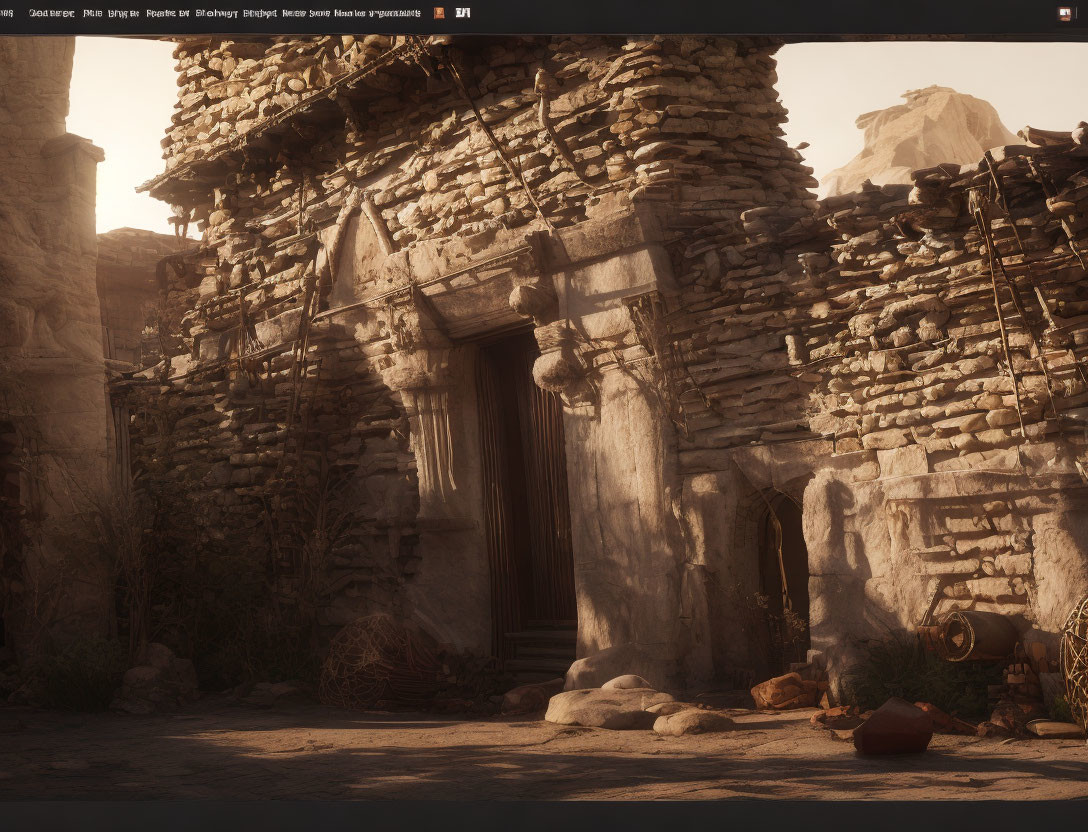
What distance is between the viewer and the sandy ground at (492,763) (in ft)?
13.2

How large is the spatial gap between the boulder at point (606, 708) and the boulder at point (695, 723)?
0.22 metres

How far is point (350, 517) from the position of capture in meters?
7.87

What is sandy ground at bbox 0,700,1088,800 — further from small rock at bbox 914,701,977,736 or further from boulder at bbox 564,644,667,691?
boulder at bbox 564,644,667,691

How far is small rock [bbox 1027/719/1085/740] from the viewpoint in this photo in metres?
4.39

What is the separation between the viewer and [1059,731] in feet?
14.4

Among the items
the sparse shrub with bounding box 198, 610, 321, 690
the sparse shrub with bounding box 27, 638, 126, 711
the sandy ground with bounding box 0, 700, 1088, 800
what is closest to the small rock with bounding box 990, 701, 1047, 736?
the sandy ground with bounding box 0, 700, 1088, 800

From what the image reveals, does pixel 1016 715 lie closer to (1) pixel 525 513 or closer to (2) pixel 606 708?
(2) pixel 606 708

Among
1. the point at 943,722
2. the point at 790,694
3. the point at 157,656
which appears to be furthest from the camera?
the point at 157,656

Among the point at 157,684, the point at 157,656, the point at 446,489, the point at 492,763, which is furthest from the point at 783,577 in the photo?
the point at 157,656

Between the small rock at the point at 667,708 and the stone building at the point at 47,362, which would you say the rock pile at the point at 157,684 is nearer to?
the stone building at the point at 47,362

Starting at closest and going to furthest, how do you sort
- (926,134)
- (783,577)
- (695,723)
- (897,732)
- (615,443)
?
(897,732) < (695,723) < (783,577) < (615,443) < (926,134)

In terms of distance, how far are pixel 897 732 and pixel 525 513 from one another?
347 cm

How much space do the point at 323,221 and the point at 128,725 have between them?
3919mm

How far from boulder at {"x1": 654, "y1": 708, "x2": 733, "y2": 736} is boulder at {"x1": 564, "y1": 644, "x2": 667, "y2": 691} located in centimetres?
85
